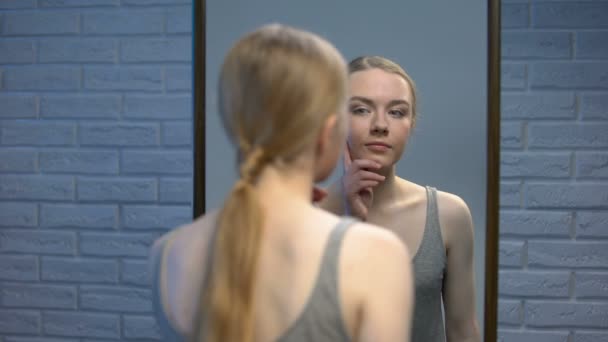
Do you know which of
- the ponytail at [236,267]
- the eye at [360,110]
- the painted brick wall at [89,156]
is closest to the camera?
the ponytail at [236,267]

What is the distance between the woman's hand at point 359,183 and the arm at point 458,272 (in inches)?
4.9

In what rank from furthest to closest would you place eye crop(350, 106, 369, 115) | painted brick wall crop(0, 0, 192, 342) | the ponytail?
painted brick wall crop(0, 0, 192, 342), eye crop(350, 106, 369, 115), the ponytail

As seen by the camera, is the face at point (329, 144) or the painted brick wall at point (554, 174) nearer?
the face at point (329, 144)

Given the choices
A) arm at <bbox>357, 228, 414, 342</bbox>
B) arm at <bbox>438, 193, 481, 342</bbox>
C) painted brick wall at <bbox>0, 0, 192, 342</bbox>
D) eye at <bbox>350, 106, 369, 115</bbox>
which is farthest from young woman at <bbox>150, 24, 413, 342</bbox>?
painted brick wall at <bbox>0, 0, 192, 342</bbox>

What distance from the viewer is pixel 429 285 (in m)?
1.09

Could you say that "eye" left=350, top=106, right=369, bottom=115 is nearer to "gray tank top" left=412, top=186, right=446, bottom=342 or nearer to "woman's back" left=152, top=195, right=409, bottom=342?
"gray tank top" left=412, top=186, right=446, bottom=342

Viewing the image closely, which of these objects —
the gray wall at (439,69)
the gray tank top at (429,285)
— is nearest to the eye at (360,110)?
the gray wall at (439,69)

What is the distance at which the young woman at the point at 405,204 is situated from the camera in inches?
42.2

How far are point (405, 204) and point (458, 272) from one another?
141mm

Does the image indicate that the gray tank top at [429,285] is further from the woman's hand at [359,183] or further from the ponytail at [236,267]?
the ponytail at [236,267]

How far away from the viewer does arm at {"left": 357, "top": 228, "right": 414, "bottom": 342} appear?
26.2 inches

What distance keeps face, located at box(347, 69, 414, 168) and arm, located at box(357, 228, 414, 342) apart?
403 mm

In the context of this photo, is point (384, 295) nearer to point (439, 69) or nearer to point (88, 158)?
point (439, 69)

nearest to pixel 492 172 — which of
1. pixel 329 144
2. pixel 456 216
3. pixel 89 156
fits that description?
pixel 456 216
